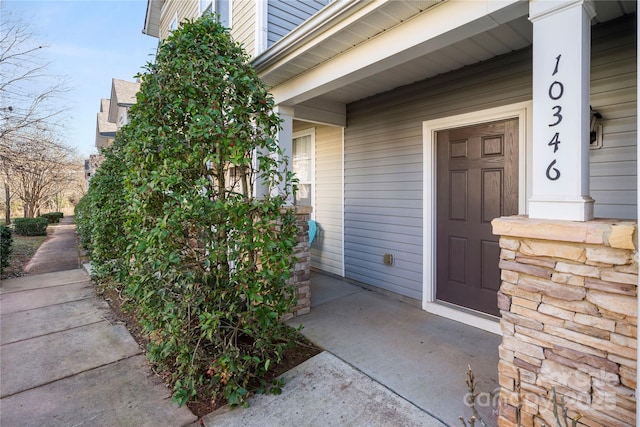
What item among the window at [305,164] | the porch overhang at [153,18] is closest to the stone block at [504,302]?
the window at [305,164]

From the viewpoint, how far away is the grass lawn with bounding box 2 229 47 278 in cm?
592

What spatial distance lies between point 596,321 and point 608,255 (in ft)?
1.02

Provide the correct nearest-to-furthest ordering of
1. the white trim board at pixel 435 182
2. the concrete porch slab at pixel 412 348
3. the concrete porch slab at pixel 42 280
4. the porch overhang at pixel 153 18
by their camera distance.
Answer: the concrete porch slab at pixel 412 348, the white trim board at pixel 435 182, the concrete porch slab at pixel 42 280, the porch overhang at pixel 153 18

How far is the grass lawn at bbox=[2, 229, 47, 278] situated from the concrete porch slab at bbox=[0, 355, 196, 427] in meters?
4.65

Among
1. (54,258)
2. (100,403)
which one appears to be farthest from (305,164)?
(54,258)

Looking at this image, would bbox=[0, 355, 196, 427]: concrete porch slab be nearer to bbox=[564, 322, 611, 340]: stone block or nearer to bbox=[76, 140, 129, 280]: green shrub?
bbox=[564, 322, 611, 340]: stone block

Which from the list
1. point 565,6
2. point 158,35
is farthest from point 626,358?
point 158,35

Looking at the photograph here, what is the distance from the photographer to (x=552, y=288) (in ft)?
5.27

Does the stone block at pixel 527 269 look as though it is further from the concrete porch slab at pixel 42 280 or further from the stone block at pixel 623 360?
the concrete porch slab at pixel 42 280

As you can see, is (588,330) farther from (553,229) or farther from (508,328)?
(553,229)

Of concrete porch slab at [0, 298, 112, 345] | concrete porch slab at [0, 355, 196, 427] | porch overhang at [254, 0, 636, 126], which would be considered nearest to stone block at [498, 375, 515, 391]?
concrete porch slab at [0, 355, 196, 427]

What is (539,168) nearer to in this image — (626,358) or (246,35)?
(626,358)

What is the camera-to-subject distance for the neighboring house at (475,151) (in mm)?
1603

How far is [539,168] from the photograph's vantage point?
176cm
